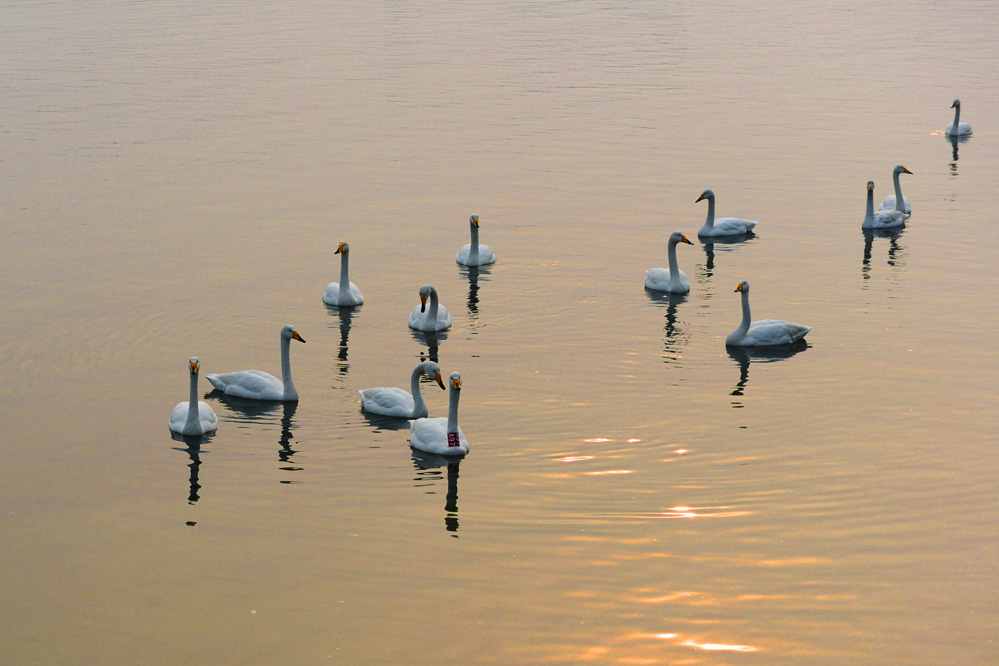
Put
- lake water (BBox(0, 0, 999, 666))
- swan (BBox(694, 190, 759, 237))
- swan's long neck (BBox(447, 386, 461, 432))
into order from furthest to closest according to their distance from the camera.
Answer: swan (BBox(694, 190, 759, 237))
swan's long neck (BBox(447, 386, 461, 432))
lake water (BBox(0, 0, 999, 666))

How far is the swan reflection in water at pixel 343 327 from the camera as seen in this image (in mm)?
22422

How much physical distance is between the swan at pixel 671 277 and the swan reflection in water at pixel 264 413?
9599mm

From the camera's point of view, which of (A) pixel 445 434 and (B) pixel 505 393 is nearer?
(A) pixel 445 434

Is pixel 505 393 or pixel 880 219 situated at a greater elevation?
pixel 880 219

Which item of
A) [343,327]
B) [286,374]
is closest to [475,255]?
[343,327]

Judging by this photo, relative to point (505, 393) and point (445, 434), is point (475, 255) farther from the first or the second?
point (445, 434)

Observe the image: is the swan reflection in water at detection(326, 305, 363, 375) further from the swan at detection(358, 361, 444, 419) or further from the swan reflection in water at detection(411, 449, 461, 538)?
the swan reflection in water at detection(411, 449, 461, 538)

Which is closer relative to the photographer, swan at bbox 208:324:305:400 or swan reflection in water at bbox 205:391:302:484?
swan reflection in water at bbox 205:391:302:484

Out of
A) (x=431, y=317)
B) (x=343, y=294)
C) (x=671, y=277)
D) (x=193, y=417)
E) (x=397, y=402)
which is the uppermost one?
(x=671, y=277)

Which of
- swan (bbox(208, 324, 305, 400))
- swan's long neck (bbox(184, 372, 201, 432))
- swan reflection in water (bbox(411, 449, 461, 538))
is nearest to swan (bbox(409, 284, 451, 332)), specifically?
swan (bbox(208, 324, 305, 400))

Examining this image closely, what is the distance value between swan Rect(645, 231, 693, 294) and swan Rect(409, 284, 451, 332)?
16.7 ft

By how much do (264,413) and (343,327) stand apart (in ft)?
16.1

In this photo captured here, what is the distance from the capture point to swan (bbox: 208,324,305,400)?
20406 millimetres

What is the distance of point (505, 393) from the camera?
2078cm
